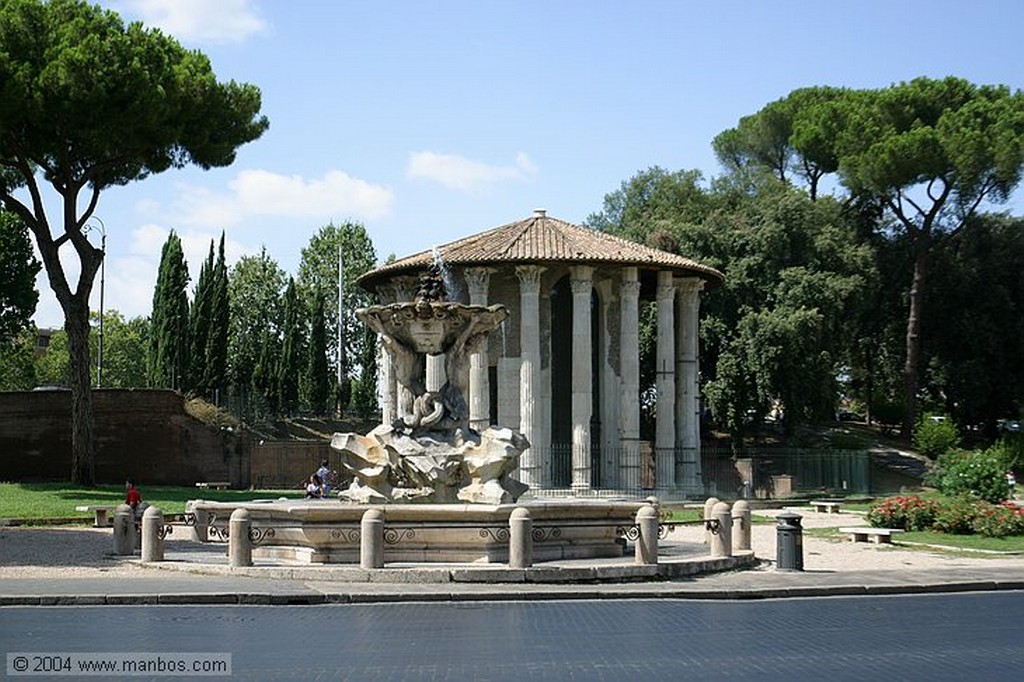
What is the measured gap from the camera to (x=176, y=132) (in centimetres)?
3522

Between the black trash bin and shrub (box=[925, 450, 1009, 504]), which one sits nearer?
the black trash bin

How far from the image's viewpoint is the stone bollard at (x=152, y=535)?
58.1 ft

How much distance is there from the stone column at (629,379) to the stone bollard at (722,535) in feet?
65.3

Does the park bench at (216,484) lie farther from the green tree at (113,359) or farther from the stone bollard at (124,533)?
the green tree at (113,359)

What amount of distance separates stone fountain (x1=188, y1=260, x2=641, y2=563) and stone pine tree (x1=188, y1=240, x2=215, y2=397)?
34.3m

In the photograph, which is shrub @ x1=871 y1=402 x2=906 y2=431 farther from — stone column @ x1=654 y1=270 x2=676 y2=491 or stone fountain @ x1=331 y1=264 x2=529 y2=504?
stone fountain @ x1=331 y1=264 x2=529 y2=504

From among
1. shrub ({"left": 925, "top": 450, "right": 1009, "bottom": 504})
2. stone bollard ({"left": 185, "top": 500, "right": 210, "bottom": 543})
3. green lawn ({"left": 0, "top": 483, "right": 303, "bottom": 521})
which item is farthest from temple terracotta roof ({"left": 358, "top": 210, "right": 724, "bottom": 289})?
stone bollard ({"left": 185, "top": 500, "right": 210, "bottom": 543})

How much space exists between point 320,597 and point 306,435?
4209 centimetres

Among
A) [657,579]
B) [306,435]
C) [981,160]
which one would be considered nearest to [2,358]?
[306,435]

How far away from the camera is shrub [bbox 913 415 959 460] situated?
161ft

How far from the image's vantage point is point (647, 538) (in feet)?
54.5

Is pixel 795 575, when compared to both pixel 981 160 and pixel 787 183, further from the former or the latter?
pixel 787 183

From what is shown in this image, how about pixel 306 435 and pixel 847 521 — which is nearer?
pixel 847 521

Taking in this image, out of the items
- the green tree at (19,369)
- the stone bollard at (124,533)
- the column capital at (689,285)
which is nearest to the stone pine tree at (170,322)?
the green tree at (19,369)
